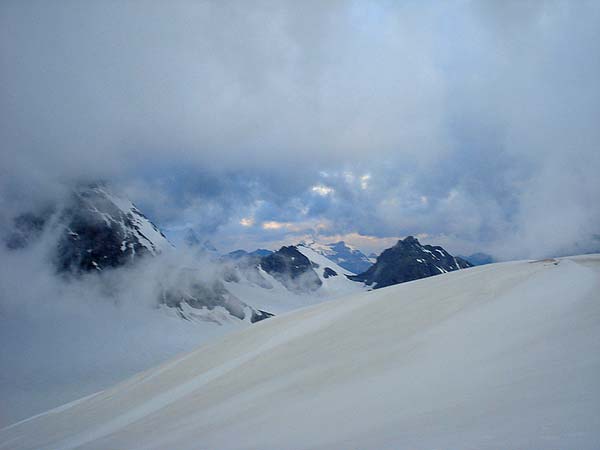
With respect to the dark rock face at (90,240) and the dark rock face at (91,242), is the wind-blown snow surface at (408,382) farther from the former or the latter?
the dark rock face at (90,240)

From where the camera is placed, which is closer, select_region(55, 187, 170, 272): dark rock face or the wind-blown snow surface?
the wind-blown snow surface

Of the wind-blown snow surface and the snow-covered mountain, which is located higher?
the snow-covered mountain

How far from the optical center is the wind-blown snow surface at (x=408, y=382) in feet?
11.5

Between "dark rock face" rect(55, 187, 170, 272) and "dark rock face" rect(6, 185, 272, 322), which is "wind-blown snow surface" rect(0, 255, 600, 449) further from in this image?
"dark rock face" rect(55, 187, 170, 272)

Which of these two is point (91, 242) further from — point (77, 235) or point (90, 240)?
point (77, 235)

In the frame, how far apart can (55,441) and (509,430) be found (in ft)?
35.6

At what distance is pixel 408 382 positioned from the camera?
200 inches

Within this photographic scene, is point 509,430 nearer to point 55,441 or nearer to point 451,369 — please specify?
point 451,369

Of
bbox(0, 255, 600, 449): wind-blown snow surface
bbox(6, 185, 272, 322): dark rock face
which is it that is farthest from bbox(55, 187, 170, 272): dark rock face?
bbox(0, 255, 600, 449): wind-blown snow surface

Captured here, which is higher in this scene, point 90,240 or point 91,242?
point 90,240

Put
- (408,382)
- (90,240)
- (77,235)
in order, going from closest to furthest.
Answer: (408,382)
(77,235)
(90,240)

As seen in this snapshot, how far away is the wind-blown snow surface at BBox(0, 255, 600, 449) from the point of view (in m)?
3.51

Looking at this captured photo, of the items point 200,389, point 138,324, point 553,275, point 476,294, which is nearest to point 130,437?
point 200,389

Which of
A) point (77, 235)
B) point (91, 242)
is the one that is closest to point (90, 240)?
point (91, 242)
